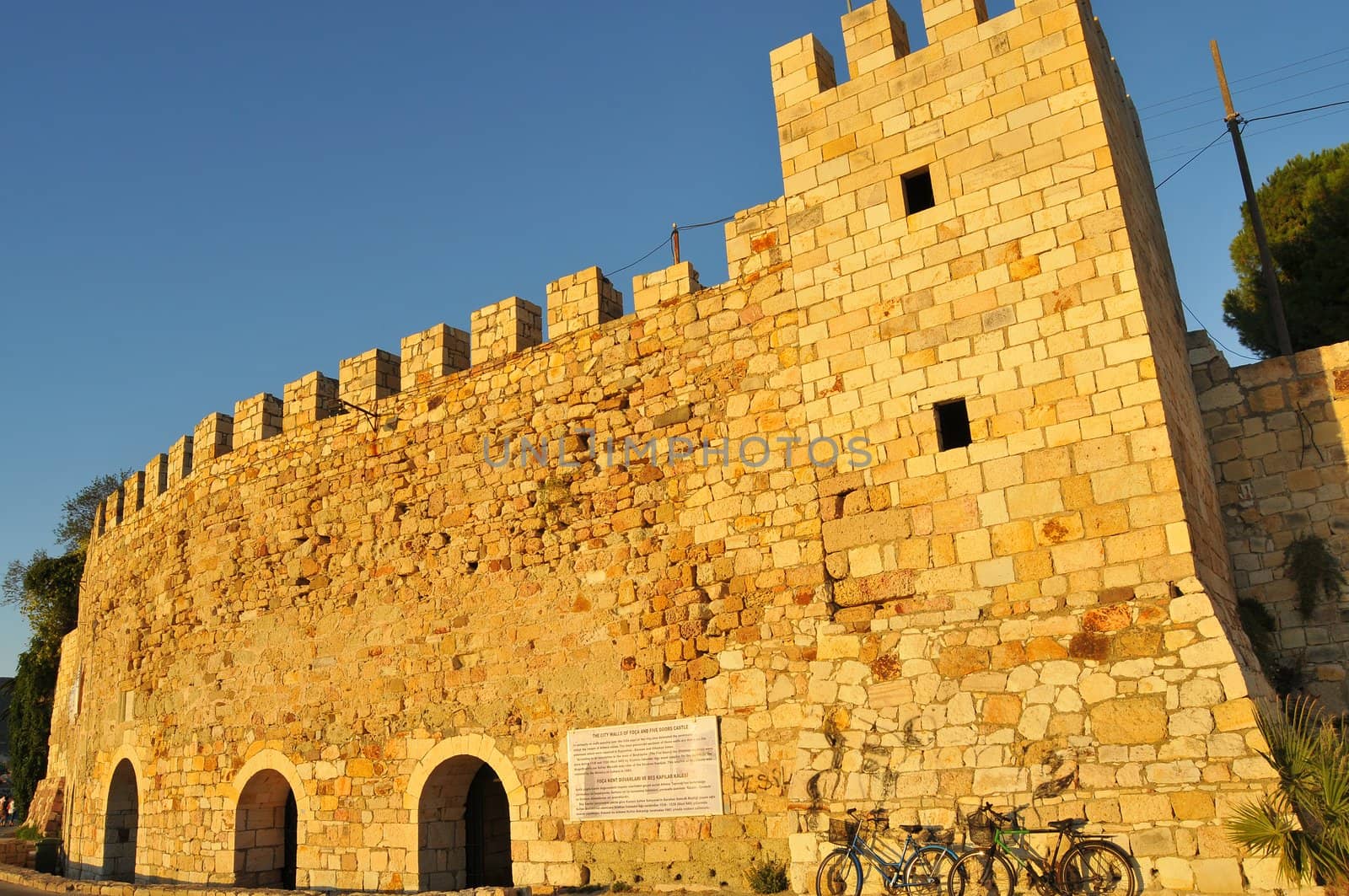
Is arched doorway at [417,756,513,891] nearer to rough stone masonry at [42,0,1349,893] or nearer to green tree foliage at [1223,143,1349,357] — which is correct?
rough stone masonry at [42,0,1349,893]

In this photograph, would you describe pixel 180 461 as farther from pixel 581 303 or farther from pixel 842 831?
pixel 842 831

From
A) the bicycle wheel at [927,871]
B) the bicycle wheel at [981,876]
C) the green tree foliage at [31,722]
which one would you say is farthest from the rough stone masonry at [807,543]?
the green tree foliage at [31,722]

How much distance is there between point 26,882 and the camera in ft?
Answer: 39.1

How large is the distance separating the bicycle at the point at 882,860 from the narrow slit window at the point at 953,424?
243 centimetres

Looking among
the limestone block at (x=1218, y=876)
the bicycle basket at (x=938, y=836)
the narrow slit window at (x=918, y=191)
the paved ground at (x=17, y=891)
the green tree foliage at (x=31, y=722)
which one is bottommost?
the paved ground at (x=17, y=891)

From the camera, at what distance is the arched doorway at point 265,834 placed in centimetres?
1084

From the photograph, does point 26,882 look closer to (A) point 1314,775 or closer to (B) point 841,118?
(B) point 841,118

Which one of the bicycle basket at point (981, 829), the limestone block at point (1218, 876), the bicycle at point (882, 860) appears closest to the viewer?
the limestone block at point (1218, 876)

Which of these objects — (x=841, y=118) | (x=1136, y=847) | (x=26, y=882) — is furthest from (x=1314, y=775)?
(x=26, y=882)

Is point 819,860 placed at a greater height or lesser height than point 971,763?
lesser

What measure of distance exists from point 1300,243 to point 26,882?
1757cm

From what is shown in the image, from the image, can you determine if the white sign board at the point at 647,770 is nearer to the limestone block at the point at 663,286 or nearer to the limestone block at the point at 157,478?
the limestone block at the point at 663,286

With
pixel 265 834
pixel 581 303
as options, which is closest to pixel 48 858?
pixel 265 834

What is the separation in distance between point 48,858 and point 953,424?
1469 cm
